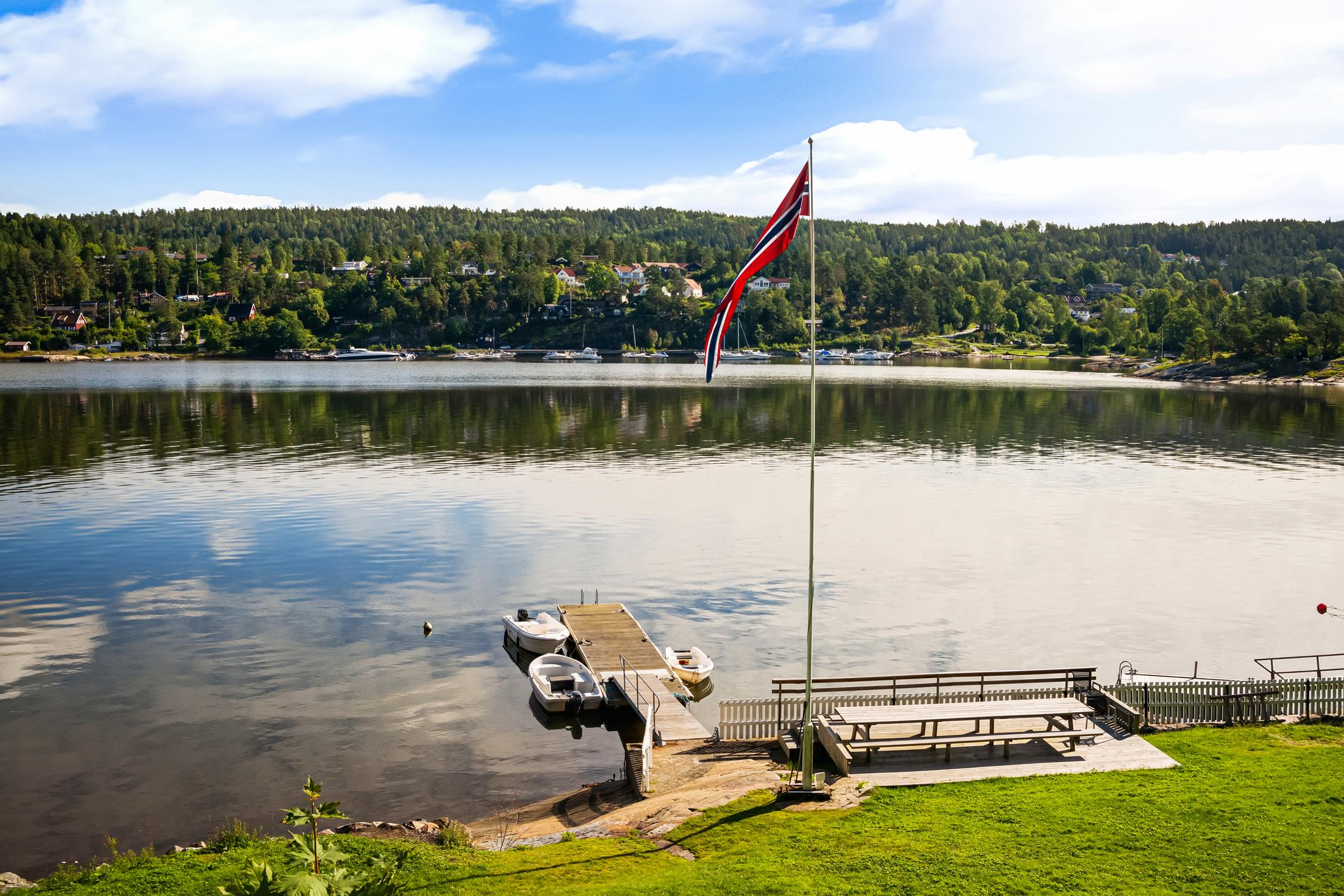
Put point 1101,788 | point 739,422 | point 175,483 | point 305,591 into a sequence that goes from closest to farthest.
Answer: point 1101,788 < point 305,591 < point 175,483 < point 739,422

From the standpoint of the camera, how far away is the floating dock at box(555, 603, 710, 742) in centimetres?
2762

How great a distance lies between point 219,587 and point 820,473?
4625 cm

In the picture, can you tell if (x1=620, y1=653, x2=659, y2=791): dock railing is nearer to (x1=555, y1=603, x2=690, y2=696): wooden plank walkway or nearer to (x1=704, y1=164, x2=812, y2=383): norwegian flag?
(x1=555, y1=603, x2=690, y2=696): wooden plank walkway

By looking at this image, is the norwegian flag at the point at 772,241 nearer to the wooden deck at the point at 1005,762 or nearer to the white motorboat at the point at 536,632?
the wooden deck at the point at 1005,762

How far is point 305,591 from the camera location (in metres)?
42.1

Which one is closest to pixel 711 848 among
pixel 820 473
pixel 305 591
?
pixel 305 591

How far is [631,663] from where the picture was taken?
3375cm

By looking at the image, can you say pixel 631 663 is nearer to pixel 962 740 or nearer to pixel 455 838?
pixel 962 740

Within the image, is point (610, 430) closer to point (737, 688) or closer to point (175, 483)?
point (175, 483)

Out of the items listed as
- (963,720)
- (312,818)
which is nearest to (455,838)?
(312,818)

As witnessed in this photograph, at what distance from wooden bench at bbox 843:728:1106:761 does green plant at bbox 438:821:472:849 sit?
27.5 ft

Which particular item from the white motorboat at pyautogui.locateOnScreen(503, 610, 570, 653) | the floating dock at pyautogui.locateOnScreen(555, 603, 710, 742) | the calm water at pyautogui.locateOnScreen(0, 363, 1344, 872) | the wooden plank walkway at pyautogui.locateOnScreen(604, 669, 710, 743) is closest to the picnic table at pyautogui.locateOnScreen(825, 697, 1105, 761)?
the wooden plank walkway at pyautogui.locateOnScreen(604, 669, 710, 743)

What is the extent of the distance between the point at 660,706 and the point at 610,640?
7.49 meters

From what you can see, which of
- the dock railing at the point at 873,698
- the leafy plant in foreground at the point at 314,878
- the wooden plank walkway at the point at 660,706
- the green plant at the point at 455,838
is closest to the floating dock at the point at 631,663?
the wooden plank walkway at the point at 660,706
